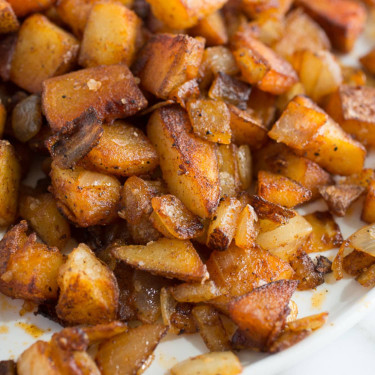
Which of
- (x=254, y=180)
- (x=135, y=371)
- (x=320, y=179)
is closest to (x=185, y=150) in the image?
(x=254, y=180)

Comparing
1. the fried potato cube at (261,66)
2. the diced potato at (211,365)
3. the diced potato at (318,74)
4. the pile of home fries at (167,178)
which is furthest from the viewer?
the diced potato at (318,74)

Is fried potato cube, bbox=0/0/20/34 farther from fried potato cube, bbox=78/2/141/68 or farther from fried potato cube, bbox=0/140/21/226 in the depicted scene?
fried potato cube, bbox=0/140/21/226

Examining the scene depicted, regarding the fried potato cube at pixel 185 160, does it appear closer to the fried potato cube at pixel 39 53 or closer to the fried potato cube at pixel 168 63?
the fried potato cube at pixel 168 63

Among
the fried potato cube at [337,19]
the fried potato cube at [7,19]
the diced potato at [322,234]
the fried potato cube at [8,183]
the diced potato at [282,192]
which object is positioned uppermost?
the fried potato cube at [337,19]

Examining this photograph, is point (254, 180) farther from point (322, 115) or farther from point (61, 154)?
point (61, 154)

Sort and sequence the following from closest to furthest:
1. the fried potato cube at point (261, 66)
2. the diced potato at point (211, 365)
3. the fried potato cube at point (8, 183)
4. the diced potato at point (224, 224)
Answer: the diced potato at point (211, 365) → the diced potato at point (224, 224) → the fried potato cube at point (8, 183) → the fried potato cube at point (261, 66)

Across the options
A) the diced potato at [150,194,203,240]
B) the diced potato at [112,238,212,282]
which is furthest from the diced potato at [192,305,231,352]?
the diced potato at [150,194,203,240]

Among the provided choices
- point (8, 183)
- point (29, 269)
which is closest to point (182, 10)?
point (8, 183)

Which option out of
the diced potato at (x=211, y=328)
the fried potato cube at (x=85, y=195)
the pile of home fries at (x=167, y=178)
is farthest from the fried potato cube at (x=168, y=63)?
the diced potato at (x=211, y=328)
